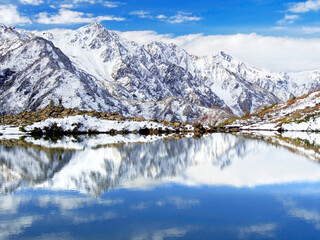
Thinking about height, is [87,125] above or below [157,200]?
above

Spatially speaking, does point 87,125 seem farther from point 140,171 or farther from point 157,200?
point 157,200

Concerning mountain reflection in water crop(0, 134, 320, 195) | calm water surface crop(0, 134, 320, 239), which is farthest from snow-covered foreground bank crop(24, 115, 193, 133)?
calm water surface crop(0, 134, 320, 239)

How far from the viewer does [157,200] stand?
2786 centimetres

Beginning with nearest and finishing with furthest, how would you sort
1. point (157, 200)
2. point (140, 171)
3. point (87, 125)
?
point (157, 200) < point (140, 171) < point (87, 125)

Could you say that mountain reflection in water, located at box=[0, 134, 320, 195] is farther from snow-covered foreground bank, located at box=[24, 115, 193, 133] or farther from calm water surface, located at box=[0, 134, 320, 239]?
snow-covered foreground bank, located at box=[24, 115, 193, 133]

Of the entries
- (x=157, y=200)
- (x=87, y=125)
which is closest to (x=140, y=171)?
(x=157, y=200)

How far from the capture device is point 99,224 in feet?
72.4

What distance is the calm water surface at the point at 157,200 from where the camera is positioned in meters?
21.2

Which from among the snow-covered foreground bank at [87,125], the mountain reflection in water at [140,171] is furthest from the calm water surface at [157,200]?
the snow-covered foreground bank at [87,125]

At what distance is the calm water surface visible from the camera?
69.5 ft

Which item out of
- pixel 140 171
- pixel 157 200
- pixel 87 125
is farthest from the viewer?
pixel 87 125

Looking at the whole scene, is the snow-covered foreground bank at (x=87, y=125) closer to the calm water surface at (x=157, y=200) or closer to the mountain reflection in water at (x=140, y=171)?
the mountain reflection in water at (x=140, y=171)

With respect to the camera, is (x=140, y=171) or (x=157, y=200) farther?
(x=140, y=171)

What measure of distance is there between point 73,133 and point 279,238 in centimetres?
11528
